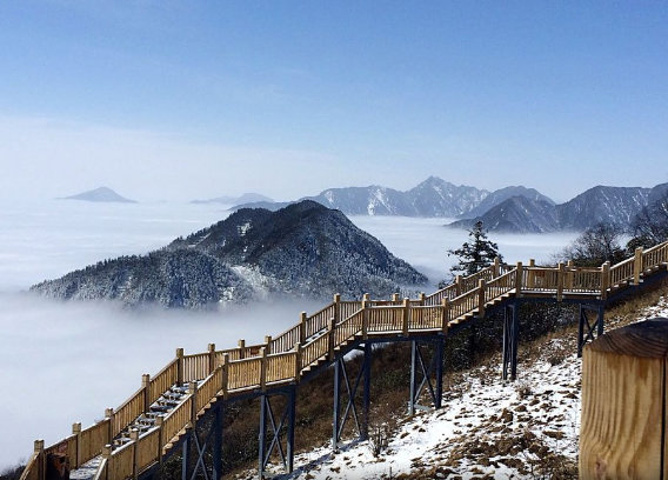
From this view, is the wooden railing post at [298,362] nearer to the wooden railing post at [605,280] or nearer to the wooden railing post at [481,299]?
the wooden railing post at [481,299]

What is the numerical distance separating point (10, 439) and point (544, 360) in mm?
169785

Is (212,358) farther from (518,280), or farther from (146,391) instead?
(518,280)

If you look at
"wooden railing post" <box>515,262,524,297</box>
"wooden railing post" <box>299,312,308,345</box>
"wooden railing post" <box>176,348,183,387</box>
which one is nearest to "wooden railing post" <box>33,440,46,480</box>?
"wooden railing post" <box>176,348,183,387</box>

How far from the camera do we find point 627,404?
185 centimetres

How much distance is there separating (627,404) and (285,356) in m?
22.3

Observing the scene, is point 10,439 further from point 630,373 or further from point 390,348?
point 630,373

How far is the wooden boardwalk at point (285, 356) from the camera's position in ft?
60.3

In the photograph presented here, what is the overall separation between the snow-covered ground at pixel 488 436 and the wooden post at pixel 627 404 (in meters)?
13.8

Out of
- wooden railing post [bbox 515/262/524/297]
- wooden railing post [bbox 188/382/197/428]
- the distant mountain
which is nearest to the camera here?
wooden railing post [bbox 188/382/197/428]

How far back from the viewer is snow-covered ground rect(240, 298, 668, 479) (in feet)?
55.8

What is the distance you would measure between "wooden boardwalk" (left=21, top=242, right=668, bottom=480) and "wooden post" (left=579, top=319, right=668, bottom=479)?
16207 mm

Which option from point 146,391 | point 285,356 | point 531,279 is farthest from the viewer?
point 531,279

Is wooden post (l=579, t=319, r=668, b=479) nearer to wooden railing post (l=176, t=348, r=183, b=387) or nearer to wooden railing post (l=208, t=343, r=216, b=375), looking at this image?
wooden railing post (l=176, t=348, r=183, b=387)

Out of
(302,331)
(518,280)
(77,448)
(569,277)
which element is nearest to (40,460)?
(77,448)
